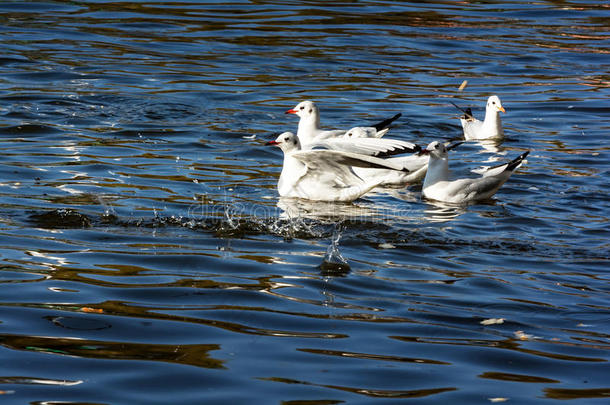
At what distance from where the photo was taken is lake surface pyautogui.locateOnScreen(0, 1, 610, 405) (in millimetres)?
5207

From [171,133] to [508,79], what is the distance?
24.5 feet

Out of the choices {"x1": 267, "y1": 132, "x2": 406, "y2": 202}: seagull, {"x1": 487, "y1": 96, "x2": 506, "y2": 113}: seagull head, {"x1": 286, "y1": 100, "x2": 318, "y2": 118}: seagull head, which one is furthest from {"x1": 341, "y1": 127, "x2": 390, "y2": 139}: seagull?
{"x1": 487, "y1": 96, "x2": 506, "y2": 113}: seagull head

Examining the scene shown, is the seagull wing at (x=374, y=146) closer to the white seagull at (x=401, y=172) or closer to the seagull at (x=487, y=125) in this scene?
the white seagull at (x=401, y=172)

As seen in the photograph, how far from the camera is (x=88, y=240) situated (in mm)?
7750

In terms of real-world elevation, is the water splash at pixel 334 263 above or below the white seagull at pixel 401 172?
below

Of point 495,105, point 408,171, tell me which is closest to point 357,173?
point 408,171

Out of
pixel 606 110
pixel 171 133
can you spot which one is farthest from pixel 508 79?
pixel 171 133

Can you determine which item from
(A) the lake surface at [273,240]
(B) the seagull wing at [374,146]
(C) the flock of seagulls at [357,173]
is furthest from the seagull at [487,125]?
(B) the seagull wing at [374,146]

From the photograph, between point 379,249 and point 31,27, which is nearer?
point 379,249

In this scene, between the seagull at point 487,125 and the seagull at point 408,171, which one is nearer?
the seagull at point 408,171

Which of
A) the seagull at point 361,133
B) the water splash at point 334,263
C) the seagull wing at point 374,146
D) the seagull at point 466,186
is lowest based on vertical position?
the water splash at point 334,263

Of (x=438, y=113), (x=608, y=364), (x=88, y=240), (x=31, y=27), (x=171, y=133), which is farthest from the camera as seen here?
(x=31, y=27)

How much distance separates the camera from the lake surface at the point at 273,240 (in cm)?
521

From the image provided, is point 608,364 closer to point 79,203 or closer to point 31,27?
point 79,203
